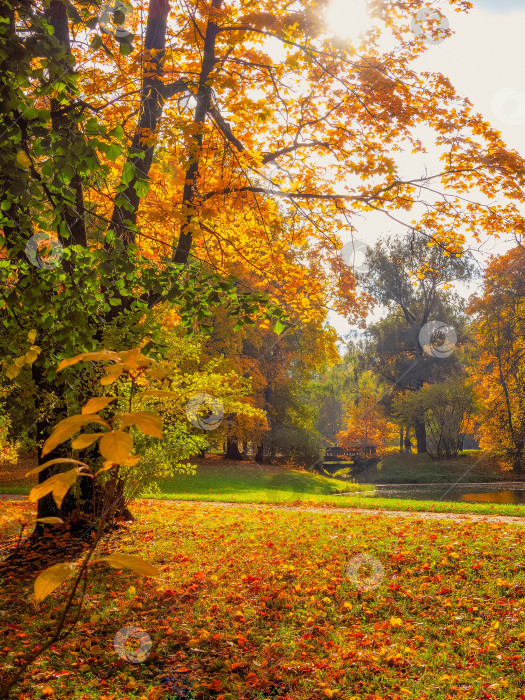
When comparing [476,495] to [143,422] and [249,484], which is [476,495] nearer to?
[249,484]

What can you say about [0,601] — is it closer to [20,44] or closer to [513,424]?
[20,44]

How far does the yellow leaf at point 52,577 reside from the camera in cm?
97

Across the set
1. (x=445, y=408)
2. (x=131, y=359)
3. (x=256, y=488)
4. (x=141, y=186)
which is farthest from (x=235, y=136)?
(x=445, y=408)

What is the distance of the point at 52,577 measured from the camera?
1003mm

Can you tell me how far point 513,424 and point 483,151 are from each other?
23325 mm

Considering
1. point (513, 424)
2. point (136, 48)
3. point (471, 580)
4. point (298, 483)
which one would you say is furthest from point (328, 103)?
point (513, 424)

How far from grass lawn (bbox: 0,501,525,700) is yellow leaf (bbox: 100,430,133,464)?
1.82m

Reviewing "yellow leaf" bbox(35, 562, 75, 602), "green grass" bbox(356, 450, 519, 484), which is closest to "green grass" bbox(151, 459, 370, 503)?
"green grass" bbox(356, 450, 519, 484)

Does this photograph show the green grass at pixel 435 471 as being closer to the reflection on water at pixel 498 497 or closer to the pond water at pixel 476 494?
the pond water at pixel 476 494

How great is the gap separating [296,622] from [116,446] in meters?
4.46

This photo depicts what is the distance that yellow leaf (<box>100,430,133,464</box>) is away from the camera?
0.84 m

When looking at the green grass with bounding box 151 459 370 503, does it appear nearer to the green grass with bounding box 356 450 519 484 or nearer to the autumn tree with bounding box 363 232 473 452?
the green grass with bounding box 356 450 519 484

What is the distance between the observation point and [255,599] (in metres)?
5.12

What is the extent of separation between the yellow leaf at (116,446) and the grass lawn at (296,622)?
5.98ft
